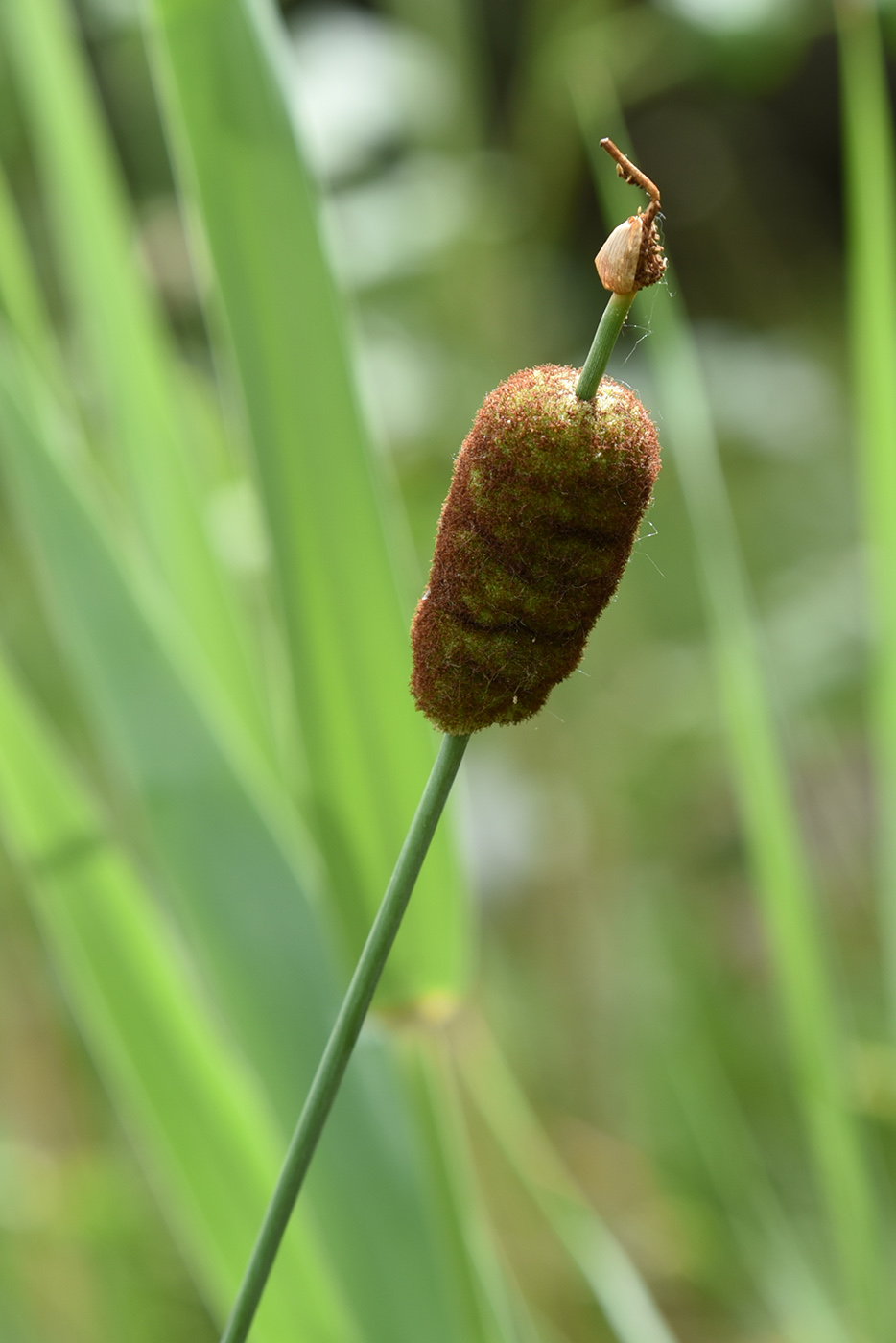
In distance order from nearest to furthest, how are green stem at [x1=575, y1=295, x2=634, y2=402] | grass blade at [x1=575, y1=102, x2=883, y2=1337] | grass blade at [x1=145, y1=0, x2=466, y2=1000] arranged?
green stem at [x1=575, y1=295, x2=634, y2=402] < grass blade at [x1=145, y1=0, x2=466, y2=1000] < grass blade at [x1=575, y1=102, x2=883, y2=1337]

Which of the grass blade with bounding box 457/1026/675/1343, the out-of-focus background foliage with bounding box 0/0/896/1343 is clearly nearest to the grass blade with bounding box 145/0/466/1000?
the out-of-focus background foliage with bounding box 0/0/896/1343

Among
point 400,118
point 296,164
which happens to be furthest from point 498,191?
point 296,164

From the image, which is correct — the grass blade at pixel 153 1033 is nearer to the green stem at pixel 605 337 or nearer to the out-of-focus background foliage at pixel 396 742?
the out-of-focus background foliage at pixel 396 742

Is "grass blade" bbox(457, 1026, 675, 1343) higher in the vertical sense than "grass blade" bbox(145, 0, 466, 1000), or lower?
lower

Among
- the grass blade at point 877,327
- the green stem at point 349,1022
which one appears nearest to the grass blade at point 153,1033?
the green stem at point 349,1022

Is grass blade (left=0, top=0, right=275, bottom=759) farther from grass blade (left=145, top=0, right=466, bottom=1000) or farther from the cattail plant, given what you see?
the cattail plant

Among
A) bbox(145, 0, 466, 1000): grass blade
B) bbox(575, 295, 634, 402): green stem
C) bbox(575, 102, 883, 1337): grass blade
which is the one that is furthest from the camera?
bbox(575, 102, 883, 1337): grass blade

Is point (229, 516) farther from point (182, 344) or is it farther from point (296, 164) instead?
point (182, 344)
